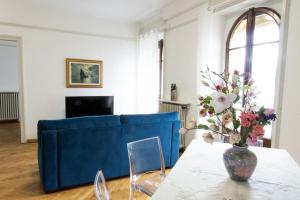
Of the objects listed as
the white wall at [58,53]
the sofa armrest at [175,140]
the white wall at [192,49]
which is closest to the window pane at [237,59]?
the white wall at [192,49]

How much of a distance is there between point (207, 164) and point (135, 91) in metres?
4.58

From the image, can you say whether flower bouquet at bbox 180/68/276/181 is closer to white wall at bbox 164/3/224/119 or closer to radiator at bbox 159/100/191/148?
white wall at bbox 164/3/224/119

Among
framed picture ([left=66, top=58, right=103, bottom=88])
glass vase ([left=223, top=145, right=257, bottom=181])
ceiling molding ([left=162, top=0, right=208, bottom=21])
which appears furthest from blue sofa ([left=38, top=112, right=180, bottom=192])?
framed picture ([left=66, top=58, right=103, bottom=88])

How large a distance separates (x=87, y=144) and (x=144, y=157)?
37.6 inches

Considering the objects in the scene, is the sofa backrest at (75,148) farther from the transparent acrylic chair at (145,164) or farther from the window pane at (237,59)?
the window pane at (237,59)

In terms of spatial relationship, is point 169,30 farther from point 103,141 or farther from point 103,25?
point 103,141

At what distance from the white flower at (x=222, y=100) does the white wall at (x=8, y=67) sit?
7.09 metres

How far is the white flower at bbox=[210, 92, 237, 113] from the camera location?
117cm

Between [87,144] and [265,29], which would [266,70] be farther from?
[87,144]

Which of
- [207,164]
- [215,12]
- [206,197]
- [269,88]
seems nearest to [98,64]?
[215,12]

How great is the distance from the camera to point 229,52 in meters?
3.61

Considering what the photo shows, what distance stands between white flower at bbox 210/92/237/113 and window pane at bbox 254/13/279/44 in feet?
7.55

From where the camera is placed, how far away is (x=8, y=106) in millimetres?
6660

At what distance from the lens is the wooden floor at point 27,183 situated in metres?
2.48
